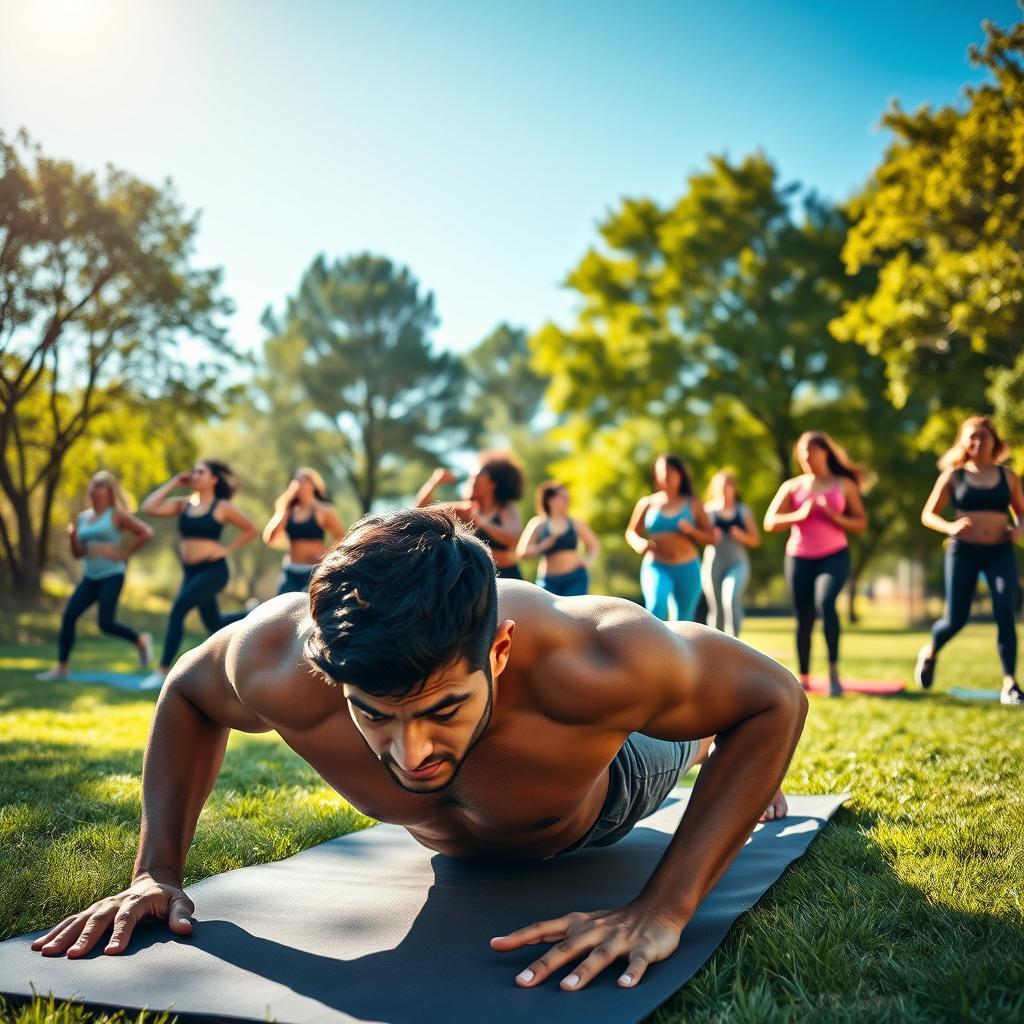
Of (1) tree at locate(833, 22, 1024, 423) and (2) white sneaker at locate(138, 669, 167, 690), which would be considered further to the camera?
(1) tree at locate(833, 22, 1024, 423)

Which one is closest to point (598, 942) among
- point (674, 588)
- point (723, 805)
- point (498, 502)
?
point (723, 805)

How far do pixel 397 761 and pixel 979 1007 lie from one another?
124 cm

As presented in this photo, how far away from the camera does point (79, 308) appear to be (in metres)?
20.0

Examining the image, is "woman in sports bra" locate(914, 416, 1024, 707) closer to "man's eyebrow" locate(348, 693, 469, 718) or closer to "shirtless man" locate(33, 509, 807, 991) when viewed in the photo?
"shirtless man" locate(33, 509, 807, 991)

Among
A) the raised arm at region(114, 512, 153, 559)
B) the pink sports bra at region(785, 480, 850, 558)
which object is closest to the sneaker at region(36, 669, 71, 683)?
the raised arm at region(114, 512, 153, 559)

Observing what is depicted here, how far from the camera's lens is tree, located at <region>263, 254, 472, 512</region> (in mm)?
33938

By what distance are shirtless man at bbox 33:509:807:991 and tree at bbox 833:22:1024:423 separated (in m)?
16.8

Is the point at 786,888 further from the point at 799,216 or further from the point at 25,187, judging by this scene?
the point at 799,216

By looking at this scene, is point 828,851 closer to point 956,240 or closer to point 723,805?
point 723,805

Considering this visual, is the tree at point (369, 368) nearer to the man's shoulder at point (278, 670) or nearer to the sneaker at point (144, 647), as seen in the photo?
the sneaker at point (144, 647)

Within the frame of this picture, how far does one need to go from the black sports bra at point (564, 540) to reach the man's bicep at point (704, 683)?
6491mm

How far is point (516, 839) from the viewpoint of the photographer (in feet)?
8.48

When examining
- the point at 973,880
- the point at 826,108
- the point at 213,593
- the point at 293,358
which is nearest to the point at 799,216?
the point at 826,108

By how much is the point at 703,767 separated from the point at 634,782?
0.50 metres
